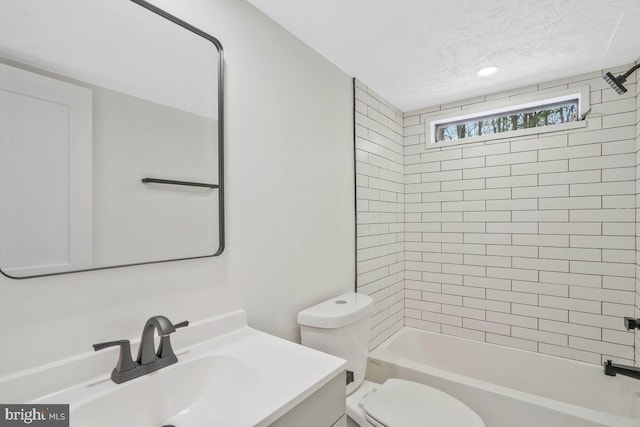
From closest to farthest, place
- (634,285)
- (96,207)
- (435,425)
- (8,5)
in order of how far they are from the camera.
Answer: (8,5), (96,207), (435,425), (634,285)

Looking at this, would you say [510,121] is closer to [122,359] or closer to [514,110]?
[514,110]

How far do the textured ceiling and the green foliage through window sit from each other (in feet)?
0.77

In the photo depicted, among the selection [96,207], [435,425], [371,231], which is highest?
[96,207]

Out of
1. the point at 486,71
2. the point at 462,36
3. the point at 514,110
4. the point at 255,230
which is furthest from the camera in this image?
the point at 514,110

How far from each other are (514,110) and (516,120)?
3.2 inches

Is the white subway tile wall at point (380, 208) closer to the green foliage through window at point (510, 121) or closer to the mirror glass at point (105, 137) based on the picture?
the green foliage through window at point (510, 121)

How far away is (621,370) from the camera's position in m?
1.79

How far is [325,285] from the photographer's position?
1857 mm

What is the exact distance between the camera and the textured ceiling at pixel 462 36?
1445 mm

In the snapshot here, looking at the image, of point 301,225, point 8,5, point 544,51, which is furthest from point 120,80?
point 544,51

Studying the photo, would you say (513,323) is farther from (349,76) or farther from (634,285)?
(349,76)

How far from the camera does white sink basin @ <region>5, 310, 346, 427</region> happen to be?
794 mm

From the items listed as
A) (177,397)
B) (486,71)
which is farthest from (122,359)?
(486,71)

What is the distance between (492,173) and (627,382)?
155 centimetres
